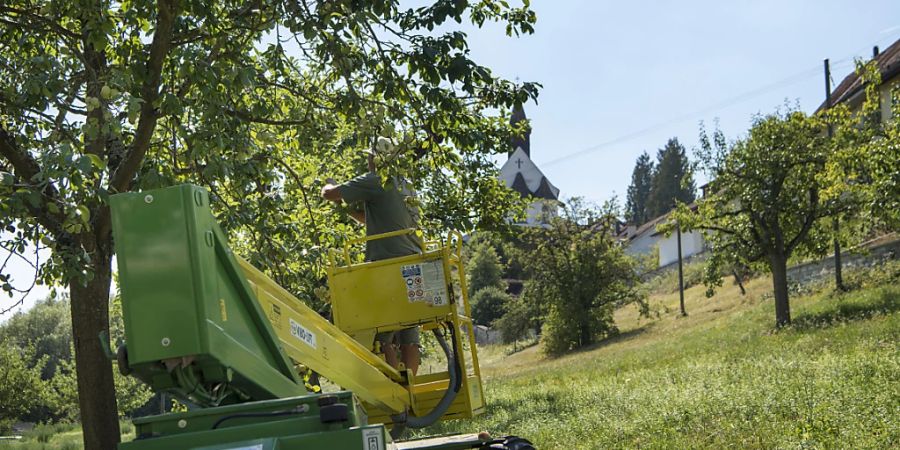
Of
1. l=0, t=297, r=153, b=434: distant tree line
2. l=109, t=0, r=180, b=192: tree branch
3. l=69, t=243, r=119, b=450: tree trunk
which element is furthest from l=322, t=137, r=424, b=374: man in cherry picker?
l=0, t=297, r=153, b=434: distant tree line

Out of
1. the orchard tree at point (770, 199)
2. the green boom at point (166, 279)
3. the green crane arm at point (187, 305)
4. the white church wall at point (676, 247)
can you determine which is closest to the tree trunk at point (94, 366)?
the green crane arm at point (187, 305)

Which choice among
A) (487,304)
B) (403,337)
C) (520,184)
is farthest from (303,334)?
(520,184)

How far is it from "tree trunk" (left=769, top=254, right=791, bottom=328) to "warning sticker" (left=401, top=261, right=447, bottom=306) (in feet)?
67.5

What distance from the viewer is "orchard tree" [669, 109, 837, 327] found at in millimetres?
26875

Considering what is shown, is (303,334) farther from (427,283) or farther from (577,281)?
(577,281)

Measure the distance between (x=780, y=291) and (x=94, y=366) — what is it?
2264cm

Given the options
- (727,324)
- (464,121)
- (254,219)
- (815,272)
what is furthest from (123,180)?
(815,272)

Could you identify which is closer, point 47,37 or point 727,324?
point 47,37

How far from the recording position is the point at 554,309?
45.2 meters

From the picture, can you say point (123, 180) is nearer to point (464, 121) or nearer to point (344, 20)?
point (344, 20)

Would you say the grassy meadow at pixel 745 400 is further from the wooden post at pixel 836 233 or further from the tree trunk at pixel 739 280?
the tree trunk at pixel 739 280

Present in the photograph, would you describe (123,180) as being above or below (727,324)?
above

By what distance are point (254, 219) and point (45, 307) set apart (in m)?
65.5

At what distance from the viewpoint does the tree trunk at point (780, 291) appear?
A: 89.1 ft
